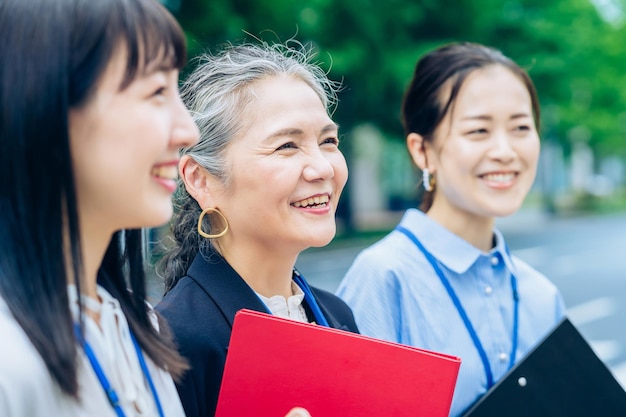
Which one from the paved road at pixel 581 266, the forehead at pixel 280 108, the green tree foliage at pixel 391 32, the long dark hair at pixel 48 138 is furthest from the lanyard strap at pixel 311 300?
the green tree foliage at pixel 391 32

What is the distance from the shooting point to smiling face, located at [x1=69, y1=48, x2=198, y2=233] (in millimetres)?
1004

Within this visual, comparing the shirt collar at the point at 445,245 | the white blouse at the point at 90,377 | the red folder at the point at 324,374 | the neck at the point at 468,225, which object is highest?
the neck at the point at 468,225

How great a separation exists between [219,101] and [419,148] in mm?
799

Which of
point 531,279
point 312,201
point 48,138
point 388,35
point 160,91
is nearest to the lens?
point 48,138

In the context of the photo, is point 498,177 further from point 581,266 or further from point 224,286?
point 581,266

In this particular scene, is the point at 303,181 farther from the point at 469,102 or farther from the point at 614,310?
the point at 614,310

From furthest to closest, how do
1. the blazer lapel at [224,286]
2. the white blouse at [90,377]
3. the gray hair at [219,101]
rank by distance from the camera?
the gray hair at [219,101], the blazer lapel at [224,286], the white blouse at [90,377]

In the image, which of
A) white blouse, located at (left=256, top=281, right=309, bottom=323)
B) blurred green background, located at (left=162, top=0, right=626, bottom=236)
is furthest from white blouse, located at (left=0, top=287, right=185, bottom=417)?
blurred green background, located at (left=162, top=0, right=626, bottom=236)

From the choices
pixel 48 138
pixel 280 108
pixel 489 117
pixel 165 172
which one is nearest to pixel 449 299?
pixel 489 117

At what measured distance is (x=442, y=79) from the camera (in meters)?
2.15

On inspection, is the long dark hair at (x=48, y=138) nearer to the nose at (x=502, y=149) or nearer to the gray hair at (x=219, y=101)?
the gray hair at (x=219, y=101)

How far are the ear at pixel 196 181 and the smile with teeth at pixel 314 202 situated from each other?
21 cm

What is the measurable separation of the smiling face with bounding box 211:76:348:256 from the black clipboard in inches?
18.9

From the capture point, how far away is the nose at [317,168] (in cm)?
155
